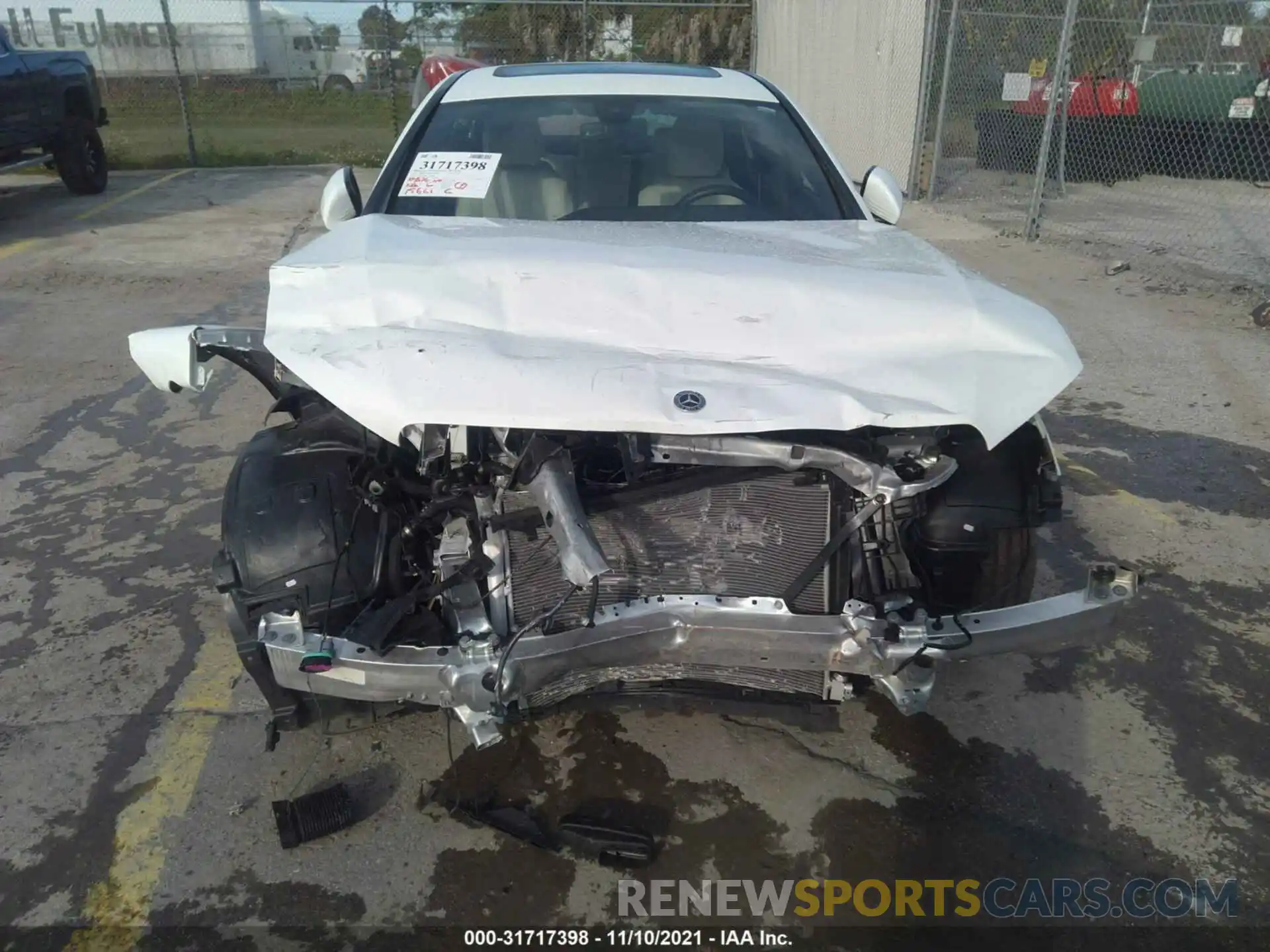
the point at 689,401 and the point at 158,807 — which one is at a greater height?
the point at 689,401

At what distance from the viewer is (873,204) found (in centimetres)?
363

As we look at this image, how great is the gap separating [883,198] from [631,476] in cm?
192

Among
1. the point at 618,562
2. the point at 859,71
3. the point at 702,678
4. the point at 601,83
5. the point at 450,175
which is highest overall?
the point at 601,83

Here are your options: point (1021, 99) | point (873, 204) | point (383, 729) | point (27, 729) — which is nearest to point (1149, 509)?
point (873, 204)

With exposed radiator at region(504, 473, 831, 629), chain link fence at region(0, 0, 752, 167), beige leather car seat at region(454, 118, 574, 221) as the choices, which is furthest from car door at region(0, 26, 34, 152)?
exposed radiator at region(504, 473, 831, 629)

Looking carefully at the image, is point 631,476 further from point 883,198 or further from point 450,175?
point 883,198

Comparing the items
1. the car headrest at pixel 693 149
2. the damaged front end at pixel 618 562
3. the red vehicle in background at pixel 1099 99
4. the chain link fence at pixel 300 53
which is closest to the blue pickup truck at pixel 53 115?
the chain link fence at pixel 300 53

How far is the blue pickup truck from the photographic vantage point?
9641 mm

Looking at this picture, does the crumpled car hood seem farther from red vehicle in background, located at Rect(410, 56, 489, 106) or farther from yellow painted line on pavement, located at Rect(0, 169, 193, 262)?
red vehicle in background, located at Rect(410, 56, 489, 106)

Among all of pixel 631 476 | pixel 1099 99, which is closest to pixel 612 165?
pixel 631 476

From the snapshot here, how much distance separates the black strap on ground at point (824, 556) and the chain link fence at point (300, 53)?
13770 millimetres

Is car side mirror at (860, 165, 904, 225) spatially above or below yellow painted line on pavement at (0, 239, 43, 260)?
above

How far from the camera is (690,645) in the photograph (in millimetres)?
2191

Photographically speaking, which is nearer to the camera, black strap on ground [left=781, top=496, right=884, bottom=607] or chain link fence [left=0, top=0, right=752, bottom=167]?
black strap on ground [left=781, top=496, right=884, bottom=607]
